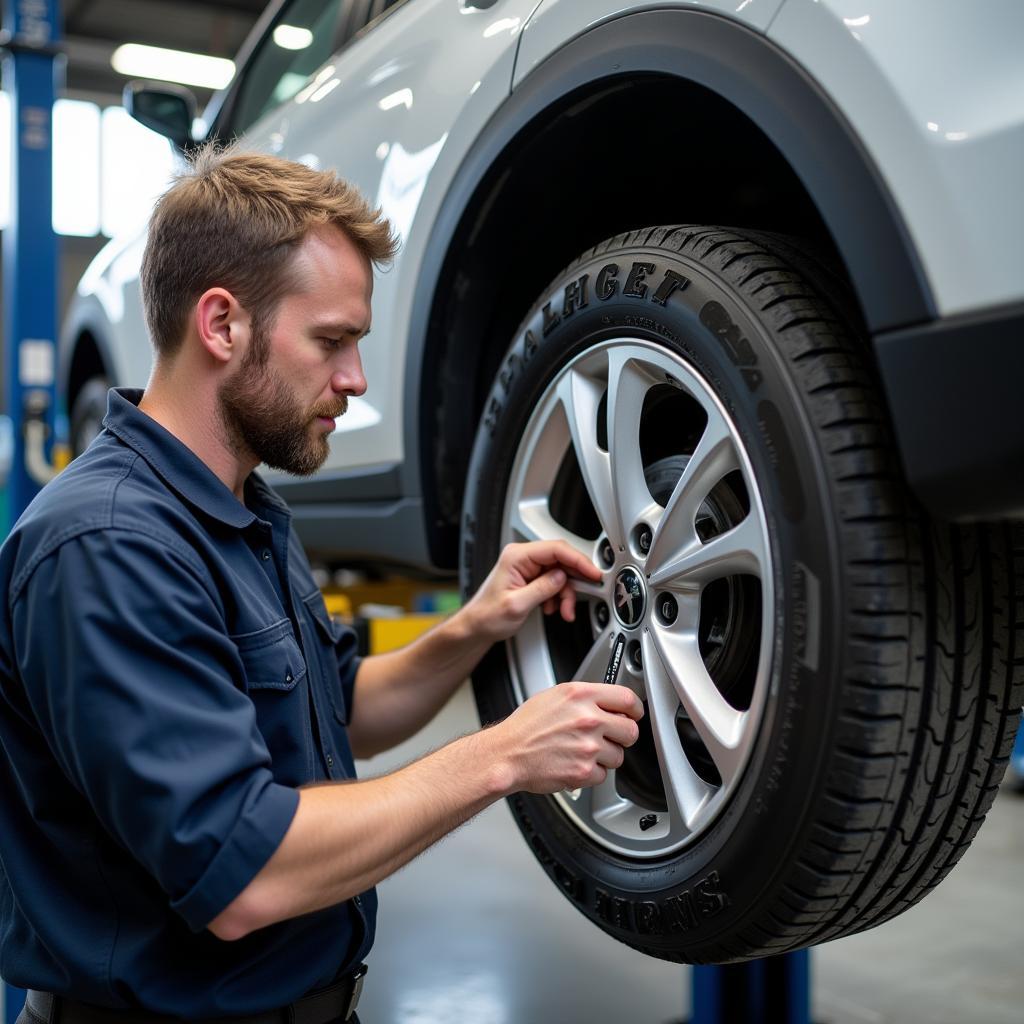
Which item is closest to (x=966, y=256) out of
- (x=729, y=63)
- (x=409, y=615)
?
(x=729, y=63)

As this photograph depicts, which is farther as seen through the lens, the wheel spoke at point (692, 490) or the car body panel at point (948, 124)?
the wheel spoke at point (692, 490)

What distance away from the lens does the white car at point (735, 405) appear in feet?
2.65

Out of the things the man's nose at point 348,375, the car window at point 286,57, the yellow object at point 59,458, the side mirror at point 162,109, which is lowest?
the man's nose at point 348,375

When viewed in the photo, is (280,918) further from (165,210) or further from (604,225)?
(604,225)

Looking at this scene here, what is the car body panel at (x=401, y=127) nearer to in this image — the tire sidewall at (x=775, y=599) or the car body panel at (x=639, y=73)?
the car body panel at (x=639, y=73)

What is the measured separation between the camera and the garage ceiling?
32.4 ft

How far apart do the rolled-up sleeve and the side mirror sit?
154 cm

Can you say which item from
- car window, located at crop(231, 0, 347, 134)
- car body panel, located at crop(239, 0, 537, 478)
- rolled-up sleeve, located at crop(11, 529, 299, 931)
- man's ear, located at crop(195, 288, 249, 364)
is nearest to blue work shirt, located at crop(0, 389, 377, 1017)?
rolled-up sleeve, located at crop(11, 529, 299, 931)

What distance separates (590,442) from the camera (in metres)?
1.20

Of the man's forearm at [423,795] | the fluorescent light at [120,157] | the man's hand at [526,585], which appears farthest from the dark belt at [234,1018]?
the fluorescent light at [120,157]

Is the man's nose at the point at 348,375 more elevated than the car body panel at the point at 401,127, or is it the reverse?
the car body panel at the point at 401,127

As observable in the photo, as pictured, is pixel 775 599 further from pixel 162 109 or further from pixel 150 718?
pixel 162 109

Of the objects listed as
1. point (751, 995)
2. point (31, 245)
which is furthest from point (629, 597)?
point (31, 245)

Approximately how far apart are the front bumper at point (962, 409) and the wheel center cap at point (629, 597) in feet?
1.16
